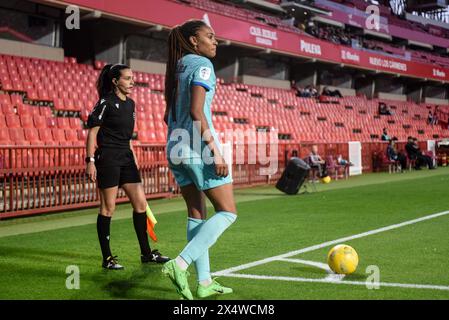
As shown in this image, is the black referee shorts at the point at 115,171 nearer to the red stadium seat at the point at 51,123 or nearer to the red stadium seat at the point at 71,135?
the red stadium seat at the point at 71,135

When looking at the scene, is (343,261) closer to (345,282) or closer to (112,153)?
(345,282)

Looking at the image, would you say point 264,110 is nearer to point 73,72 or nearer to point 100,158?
point 73,72

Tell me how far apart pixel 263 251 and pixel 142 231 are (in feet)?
4.60

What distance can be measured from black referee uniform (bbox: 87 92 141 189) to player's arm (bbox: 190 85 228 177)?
2.08 m

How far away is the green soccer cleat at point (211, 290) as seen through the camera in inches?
164

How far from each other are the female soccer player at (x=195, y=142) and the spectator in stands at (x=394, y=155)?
67.9 ft

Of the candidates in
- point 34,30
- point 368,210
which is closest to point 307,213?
point 368,210

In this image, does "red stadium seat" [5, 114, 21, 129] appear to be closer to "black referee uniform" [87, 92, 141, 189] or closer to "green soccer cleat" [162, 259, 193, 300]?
"black referee uniform" [87, 92, 141, 189]

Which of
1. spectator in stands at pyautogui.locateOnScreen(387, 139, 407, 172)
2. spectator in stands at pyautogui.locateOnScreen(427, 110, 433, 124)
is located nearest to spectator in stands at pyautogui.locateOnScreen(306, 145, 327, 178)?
spectator in stands at pyautogui.locateOnScreen(387, 139, 407, 172)

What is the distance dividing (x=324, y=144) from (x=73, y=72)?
9.18m

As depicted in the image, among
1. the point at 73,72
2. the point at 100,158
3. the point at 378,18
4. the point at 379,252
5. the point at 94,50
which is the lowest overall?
the point at 379,252

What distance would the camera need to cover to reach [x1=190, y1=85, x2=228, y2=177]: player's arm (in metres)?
3.81
